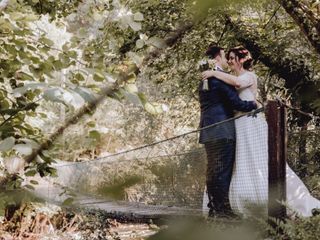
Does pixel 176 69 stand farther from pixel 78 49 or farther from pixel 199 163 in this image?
pixel 78 49

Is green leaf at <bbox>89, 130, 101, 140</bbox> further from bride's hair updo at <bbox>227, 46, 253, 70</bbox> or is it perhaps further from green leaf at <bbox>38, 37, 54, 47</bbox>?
bride's hair updo at <bbox>227, 46, 253, 70</bbox>

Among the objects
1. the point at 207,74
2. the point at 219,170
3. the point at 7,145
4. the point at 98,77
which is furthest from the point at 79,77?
the point at 219,170

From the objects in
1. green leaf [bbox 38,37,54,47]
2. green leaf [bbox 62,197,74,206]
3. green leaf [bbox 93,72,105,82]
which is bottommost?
green leaf [bbox 62,197,74,206]

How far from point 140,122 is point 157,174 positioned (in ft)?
30.4

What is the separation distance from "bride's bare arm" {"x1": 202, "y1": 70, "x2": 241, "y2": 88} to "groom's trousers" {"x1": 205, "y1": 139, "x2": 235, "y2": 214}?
0.31 metres

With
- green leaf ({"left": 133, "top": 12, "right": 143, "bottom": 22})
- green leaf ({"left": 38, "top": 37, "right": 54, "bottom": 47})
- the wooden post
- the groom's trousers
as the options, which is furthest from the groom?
green leaf ({"left": 133, "top": 12, "right": 143, "bottom": 22})

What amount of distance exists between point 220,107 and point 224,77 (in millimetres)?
204

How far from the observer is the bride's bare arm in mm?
2537

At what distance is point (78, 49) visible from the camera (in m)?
1.27

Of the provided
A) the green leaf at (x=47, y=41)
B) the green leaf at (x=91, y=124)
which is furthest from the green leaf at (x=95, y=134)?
the green leaf at (x=47, y=41)

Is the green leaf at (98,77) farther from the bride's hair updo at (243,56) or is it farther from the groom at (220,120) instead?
the bride's hair updo at (243,56)

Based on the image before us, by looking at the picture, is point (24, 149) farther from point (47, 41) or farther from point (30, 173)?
point (47, 41)

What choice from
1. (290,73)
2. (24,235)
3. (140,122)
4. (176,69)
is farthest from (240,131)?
(140,122)

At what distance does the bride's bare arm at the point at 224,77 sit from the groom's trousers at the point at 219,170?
31cm
